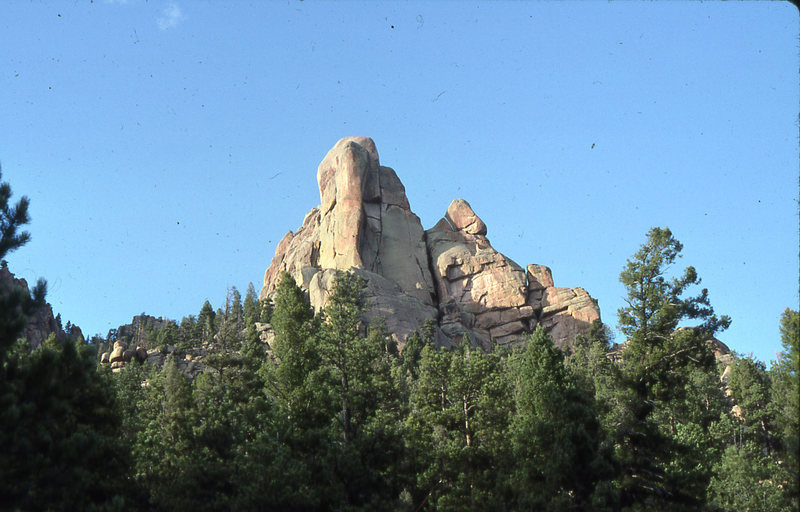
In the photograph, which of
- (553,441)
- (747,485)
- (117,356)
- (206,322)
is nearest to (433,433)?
(553,441)

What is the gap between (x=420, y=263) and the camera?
11694 centimetres

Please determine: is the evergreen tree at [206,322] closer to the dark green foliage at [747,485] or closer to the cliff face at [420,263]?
the cliff face at [420,263]

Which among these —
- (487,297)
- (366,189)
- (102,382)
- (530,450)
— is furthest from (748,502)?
(366,189)

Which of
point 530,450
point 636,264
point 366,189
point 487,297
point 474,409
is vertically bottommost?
point 530,450

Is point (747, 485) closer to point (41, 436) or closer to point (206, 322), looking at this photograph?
point (41, 436)

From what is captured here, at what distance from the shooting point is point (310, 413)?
3728 cm

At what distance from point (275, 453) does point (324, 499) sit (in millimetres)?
2894

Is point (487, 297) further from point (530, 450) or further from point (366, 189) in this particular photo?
point (530, 450)

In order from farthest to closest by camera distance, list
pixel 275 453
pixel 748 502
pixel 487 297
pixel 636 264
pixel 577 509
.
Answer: pixel 487 297 < pixel 748 502 < pixel 636 264 < pixel 275 453 < pixel 577 509

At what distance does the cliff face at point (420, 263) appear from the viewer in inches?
4363

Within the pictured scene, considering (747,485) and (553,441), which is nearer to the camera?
(553,441)

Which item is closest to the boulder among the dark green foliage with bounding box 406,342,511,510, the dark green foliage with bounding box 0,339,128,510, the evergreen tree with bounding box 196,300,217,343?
the evergreen tree with bounding box 196,300,217,343

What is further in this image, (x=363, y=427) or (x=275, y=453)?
(x=363, y=427)

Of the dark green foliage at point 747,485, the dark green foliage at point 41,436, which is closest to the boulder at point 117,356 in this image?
the dark green foliage at point 747,485
